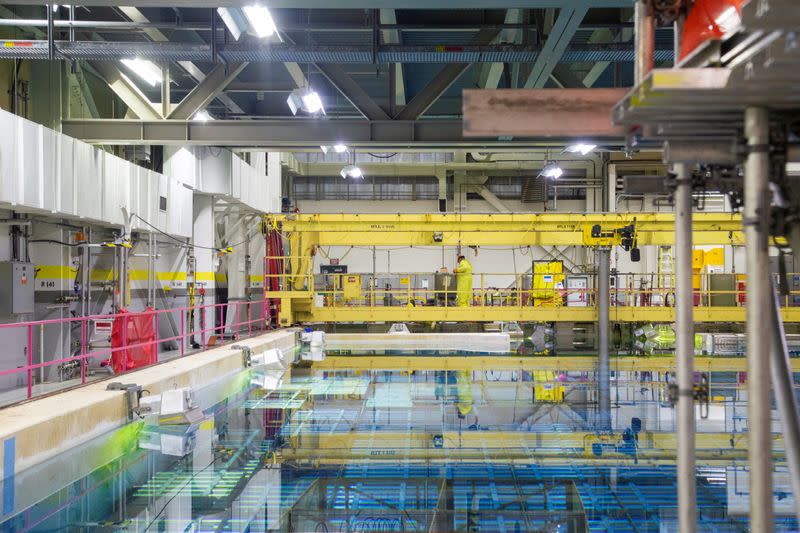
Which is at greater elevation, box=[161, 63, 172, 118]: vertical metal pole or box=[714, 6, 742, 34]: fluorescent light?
box=[161, 63, 172, 118]: vertical metal pole

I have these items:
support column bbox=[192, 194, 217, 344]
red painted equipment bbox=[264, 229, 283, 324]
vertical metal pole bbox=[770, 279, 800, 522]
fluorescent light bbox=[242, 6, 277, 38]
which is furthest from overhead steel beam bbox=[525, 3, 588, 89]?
red painted equipment bbox=[264, 229, 283, 324]

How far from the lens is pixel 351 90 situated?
1200 centimetres

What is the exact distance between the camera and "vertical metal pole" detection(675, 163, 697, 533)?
3062mm

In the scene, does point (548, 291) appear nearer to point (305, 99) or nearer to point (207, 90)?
point (305, 99)

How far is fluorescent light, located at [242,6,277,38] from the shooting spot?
7948 mm

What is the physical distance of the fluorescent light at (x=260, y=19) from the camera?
795 cm

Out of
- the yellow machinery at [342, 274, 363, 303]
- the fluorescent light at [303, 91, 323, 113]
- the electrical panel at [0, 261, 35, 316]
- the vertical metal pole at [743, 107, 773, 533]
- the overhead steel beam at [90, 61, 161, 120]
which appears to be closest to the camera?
the vertical metal pole at [743, 107, 773, 533]

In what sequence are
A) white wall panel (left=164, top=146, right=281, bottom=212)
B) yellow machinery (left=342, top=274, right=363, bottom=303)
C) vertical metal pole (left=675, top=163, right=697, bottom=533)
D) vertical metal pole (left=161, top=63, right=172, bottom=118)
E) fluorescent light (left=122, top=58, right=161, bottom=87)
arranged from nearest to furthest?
1. vertical metal pole (left=675, top=163, right=697, bottom=533)
2. fluorescent light (left=122, top=58, right=161, bottom=87)
3. vertical metal pole (left=161, top=63, right=172, bottom=118)
4. white wall panel (left=164, top=146, right=281, bottom=212)
5. yellow machinery (left=342, top=274, right=363, bottom=303)

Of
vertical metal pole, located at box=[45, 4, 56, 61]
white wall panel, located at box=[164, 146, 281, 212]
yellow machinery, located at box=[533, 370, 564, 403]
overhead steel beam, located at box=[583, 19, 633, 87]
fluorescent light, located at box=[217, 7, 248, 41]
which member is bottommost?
yellow machinery, located at box=[533, 370, 564, 403]

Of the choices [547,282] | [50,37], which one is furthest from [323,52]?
[547,282]

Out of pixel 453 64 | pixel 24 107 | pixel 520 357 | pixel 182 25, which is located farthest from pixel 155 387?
pixel 520 357

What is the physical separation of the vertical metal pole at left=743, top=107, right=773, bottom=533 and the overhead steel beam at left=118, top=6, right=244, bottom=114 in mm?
10039

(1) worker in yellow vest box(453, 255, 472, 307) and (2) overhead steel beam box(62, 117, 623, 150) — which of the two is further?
(1) worker in yellow vest box(453, 255, 472, 307)

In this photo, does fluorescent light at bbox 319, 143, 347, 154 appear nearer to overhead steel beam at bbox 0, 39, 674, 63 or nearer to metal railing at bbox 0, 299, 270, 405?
overhead steel beam at bbox 0, 39, 674, 63
